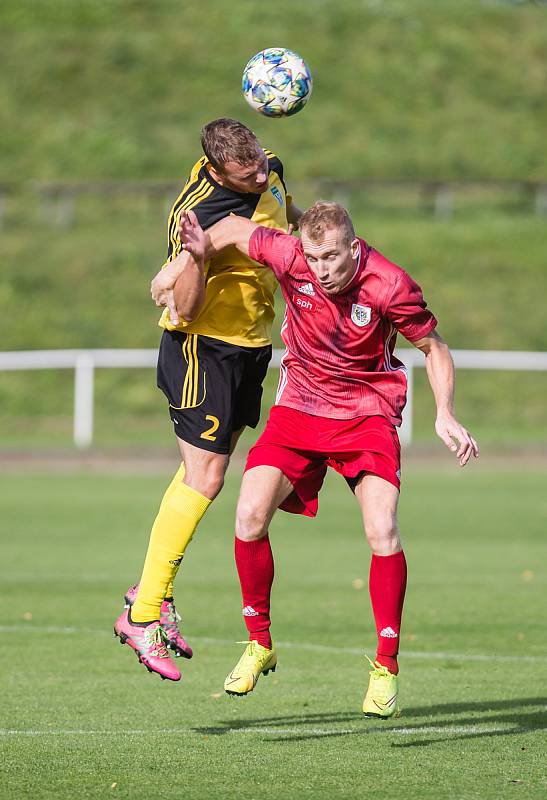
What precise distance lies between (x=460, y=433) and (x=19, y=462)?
52.4ft

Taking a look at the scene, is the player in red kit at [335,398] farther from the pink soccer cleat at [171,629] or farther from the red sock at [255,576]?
the pink soccer cleat at [171,629]

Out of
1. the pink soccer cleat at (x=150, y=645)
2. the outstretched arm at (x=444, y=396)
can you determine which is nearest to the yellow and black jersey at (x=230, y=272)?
the outstretched arm at (x=444, y=396)

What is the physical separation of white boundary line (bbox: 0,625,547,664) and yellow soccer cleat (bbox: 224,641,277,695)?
2193mm

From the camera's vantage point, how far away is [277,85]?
754 cm

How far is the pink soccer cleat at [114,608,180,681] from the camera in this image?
275 inches

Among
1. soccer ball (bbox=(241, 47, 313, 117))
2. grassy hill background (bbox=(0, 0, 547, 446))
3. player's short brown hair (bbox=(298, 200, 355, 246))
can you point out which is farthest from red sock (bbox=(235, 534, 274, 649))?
grassy hill background (bbox=(0, 0, 547, 446))

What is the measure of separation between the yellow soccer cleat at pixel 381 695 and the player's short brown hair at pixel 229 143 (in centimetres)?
251

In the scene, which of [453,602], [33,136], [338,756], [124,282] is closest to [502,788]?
[338,756]

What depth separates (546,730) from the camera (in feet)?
22.2

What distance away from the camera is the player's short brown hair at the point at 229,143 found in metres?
7.01

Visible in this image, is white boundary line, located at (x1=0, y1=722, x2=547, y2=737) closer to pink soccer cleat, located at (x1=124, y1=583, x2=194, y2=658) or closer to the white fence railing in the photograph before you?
pink soccer cleat, located at (x1=124, y1=583, x2=194, y2=658)

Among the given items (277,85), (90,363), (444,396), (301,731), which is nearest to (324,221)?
(444,396)

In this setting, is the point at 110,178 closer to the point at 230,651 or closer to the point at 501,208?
the point at 501,208

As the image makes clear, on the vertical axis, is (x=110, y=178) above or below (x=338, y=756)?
below
